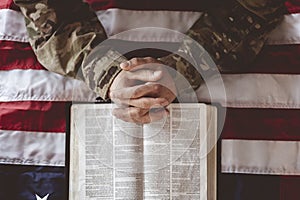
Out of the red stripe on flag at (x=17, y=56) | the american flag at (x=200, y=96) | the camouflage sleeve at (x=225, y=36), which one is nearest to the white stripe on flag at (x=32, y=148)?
the american flag at (x=200, y=96)

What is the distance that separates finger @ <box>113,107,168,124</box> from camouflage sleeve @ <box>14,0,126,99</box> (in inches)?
1.3

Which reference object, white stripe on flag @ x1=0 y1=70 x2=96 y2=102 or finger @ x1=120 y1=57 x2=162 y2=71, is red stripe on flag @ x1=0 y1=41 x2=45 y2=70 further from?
finger @ x1=120 y1=57 x2=162 y2=71

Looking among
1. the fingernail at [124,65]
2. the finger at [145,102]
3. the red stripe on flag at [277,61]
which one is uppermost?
the red stripe on flag at [277,61]

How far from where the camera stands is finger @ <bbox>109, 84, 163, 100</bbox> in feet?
2.79

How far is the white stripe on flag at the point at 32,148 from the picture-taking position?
961mm

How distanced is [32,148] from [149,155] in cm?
19

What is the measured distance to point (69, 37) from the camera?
903 millimetres

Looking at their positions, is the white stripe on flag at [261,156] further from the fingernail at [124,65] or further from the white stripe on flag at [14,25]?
the white stripe on flag at [14,25]

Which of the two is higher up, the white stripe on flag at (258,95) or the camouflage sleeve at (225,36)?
the camouflage sleeve at (225,36)

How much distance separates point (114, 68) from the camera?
861mm

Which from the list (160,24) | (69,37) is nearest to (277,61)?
(160,24)

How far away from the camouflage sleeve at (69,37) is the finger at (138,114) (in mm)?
34

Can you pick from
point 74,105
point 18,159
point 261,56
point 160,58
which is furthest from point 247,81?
point 18,159

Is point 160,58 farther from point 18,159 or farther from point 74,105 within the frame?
point 18,159
